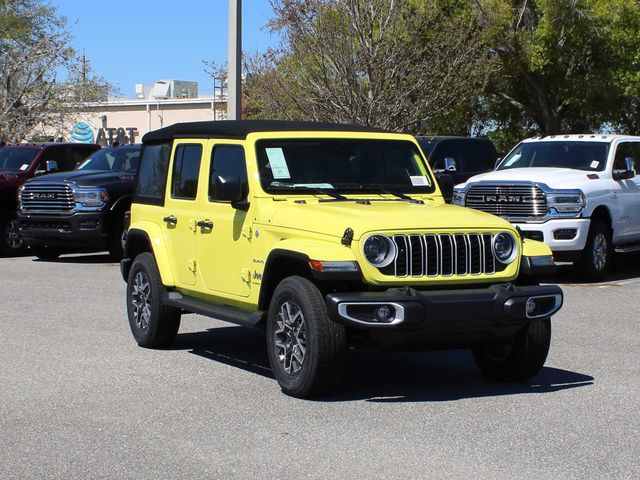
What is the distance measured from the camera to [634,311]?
1291 cm

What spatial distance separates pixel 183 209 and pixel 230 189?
123 cm

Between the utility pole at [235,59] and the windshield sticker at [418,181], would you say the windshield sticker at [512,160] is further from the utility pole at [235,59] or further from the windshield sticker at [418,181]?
the windshield sticker at [418,181]

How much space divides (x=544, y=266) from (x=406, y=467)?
8.34 feet

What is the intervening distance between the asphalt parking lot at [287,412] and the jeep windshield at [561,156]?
534 cm

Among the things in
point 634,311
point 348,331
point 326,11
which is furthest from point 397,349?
point 326,11

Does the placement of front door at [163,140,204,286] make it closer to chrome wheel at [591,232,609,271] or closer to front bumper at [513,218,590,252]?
front bumper at [513,218,590,252]

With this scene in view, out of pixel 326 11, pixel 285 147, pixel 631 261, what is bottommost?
pixel 631 261

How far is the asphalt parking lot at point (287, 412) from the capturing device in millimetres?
6309

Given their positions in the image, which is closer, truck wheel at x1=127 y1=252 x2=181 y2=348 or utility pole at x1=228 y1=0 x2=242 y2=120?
truck wheel at x1=127 y1=252 x2=181 y2=348

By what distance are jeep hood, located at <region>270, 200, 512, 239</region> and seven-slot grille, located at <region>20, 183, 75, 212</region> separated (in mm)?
10973

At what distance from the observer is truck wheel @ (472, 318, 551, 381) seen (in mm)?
8391

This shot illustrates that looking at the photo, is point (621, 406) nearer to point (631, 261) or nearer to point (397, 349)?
point (397, 349)

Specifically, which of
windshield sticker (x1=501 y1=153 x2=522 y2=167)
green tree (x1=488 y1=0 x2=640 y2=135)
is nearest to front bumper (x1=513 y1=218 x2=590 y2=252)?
windshield sticker (x1=501 y1=153 x2=522 y2=167)

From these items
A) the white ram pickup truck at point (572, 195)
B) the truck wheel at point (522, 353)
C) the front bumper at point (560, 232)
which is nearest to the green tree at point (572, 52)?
the white ram pickup truck at point (572, 195)
